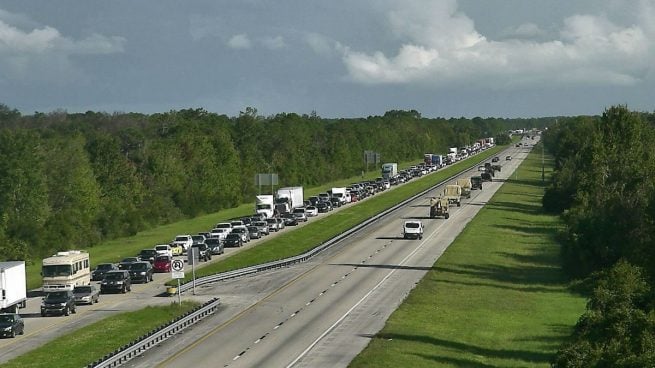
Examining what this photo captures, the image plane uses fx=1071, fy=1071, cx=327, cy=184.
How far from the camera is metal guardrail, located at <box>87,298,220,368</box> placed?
42706 millimetres

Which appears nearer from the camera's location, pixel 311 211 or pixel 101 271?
pixel 101 271

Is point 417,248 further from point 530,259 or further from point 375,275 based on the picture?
point 375,275

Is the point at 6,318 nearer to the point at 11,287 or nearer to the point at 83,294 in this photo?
the point at 11,287

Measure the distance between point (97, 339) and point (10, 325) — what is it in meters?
4.62

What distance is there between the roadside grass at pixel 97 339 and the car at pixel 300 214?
62633 mm

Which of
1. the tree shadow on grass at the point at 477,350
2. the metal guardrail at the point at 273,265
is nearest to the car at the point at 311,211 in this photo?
the metal guardrail at the point at 273,265

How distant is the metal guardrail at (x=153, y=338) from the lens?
42706mm

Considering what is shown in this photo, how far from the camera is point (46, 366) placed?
4459cm

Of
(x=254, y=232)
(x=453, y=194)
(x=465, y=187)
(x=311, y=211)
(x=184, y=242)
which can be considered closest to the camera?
(x=184, y=242)

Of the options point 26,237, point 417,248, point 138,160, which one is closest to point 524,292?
point 417,248

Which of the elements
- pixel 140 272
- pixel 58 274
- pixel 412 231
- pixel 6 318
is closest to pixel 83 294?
pixel 58 274

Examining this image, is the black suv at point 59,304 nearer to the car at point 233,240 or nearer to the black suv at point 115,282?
the black suv at point 115,282

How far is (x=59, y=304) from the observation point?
59594mm

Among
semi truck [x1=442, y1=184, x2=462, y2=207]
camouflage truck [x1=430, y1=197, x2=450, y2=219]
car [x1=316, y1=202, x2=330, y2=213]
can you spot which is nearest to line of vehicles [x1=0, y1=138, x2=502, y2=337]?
car [x1=316, y1=202, x2=330, y2=213]
